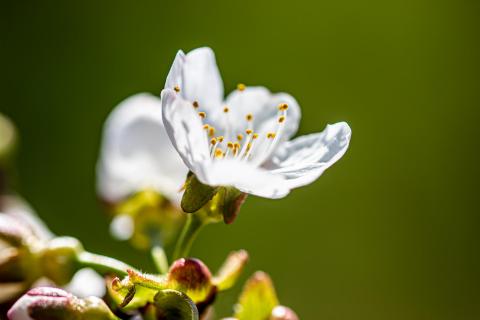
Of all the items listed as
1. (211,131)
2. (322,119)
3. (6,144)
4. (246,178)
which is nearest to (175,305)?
(246,178)

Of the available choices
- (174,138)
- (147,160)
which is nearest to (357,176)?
(147,160)

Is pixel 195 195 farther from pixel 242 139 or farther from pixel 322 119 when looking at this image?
pixel 322 119

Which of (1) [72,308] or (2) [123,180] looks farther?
(2) [123,180]

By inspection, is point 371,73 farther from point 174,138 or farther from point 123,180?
point 174,138

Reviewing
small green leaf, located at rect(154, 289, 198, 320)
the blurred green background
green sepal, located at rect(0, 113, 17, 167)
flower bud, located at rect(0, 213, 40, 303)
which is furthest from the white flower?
the blurred green background

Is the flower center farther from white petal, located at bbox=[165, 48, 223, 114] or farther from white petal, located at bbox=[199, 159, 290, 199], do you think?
white petal, located at bbox=[199, 159, 290, 199]
